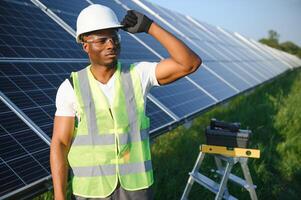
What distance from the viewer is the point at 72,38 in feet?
21.8

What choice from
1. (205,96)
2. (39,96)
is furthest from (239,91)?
(39,96)

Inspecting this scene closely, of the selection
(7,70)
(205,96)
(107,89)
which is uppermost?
(107,89)

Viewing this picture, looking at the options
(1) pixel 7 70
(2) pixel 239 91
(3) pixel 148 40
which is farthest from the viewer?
(2) pixel 239 91

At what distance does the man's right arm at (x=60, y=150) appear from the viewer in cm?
292

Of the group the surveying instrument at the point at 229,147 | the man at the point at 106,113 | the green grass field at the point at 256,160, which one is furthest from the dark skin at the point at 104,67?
the green grass field at the point at 256,160

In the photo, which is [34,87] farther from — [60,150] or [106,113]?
[106,113]

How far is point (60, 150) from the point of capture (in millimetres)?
2961

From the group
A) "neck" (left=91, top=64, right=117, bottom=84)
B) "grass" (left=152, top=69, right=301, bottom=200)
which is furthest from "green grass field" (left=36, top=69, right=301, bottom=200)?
"neck" (left=91, top=64, right=117, bottom=84)

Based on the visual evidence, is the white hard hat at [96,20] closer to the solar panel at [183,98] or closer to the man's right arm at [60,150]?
the man's right arm at [60,150]

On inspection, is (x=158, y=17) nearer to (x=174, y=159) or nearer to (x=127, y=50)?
(x=127, y=50)

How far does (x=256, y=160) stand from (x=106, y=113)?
516 centimetres

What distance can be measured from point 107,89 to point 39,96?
175cm

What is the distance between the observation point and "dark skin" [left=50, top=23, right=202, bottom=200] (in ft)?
9.37

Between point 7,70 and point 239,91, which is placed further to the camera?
point 239,91
